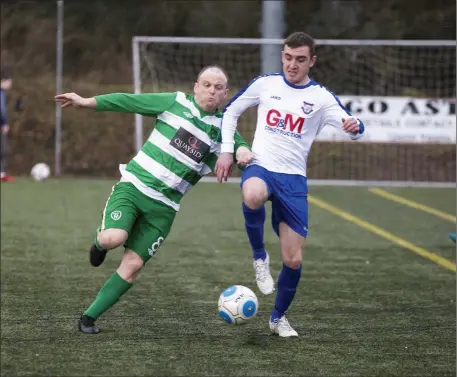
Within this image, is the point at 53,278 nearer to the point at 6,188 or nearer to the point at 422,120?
the point at 6,188

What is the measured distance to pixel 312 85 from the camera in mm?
6852

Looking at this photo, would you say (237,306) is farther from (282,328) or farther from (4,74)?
(4,74)

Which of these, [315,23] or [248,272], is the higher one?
[315,23]

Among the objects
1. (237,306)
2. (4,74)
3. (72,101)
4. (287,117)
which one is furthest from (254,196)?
(4,74)

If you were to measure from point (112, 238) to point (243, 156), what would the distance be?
90cm

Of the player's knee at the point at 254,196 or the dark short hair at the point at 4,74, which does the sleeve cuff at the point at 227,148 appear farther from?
the dark short hair at the point at 4,74

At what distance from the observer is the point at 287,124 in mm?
6781

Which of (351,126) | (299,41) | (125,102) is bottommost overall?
(351,126)

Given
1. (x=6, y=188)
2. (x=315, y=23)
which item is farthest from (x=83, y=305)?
(x=315, y=23)

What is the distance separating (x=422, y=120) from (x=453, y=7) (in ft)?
28.2

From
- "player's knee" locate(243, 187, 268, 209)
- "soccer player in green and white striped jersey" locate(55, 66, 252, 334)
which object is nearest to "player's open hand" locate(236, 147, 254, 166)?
"soccer player in green and white striped jersey" locate(55, 66, 252, 334)

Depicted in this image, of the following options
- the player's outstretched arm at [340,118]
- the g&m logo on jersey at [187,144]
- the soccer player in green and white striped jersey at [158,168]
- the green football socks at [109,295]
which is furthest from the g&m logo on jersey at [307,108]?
the green football socks at [109,295]

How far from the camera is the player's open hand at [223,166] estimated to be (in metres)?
6.47

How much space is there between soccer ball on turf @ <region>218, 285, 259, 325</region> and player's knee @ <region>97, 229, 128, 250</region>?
0.73 m
